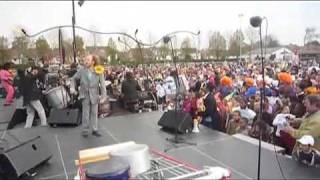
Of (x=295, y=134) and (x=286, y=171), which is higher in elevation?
(x=295, y=134)

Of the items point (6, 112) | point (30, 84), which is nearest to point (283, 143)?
point (30, 84)

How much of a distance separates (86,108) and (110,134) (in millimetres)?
615

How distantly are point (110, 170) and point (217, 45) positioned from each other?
52.8m

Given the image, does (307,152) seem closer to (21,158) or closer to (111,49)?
(21,158)

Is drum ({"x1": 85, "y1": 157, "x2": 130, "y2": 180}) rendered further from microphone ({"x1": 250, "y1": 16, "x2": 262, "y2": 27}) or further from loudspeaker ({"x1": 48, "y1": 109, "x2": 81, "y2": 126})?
loudspeaker ({"x1": 48, "y1": 109, "x2": 81, "y2": 126})

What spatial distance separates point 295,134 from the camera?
3629 millimetres

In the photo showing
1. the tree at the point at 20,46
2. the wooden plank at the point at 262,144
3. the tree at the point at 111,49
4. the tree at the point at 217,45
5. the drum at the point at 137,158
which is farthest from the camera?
the tree at the point at 217,45

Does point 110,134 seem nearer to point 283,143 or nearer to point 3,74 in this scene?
point 283,143

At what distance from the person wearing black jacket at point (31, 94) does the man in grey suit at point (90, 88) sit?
5.30 feet

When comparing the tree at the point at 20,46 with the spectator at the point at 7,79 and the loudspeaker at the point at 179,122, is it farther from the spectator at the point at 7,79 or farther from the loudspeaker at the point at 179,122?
the loudspeaker at the point at 179,122

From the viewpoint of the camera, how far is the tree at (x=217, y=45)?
5288 centimetres

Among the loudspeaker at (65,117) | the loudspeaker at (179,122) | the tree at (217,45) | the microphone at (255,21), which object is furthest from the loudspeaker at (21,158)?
the tree at (217,45)

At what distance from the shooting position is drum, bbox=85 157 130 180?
188cm

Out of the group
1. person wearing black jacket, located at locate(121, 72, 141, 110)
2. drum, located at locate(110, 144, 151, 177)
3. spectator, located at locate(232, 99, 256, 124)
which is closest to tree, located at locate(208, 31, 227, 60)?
person wearing black jacket, located at locate(121, 72, 141, 110)
